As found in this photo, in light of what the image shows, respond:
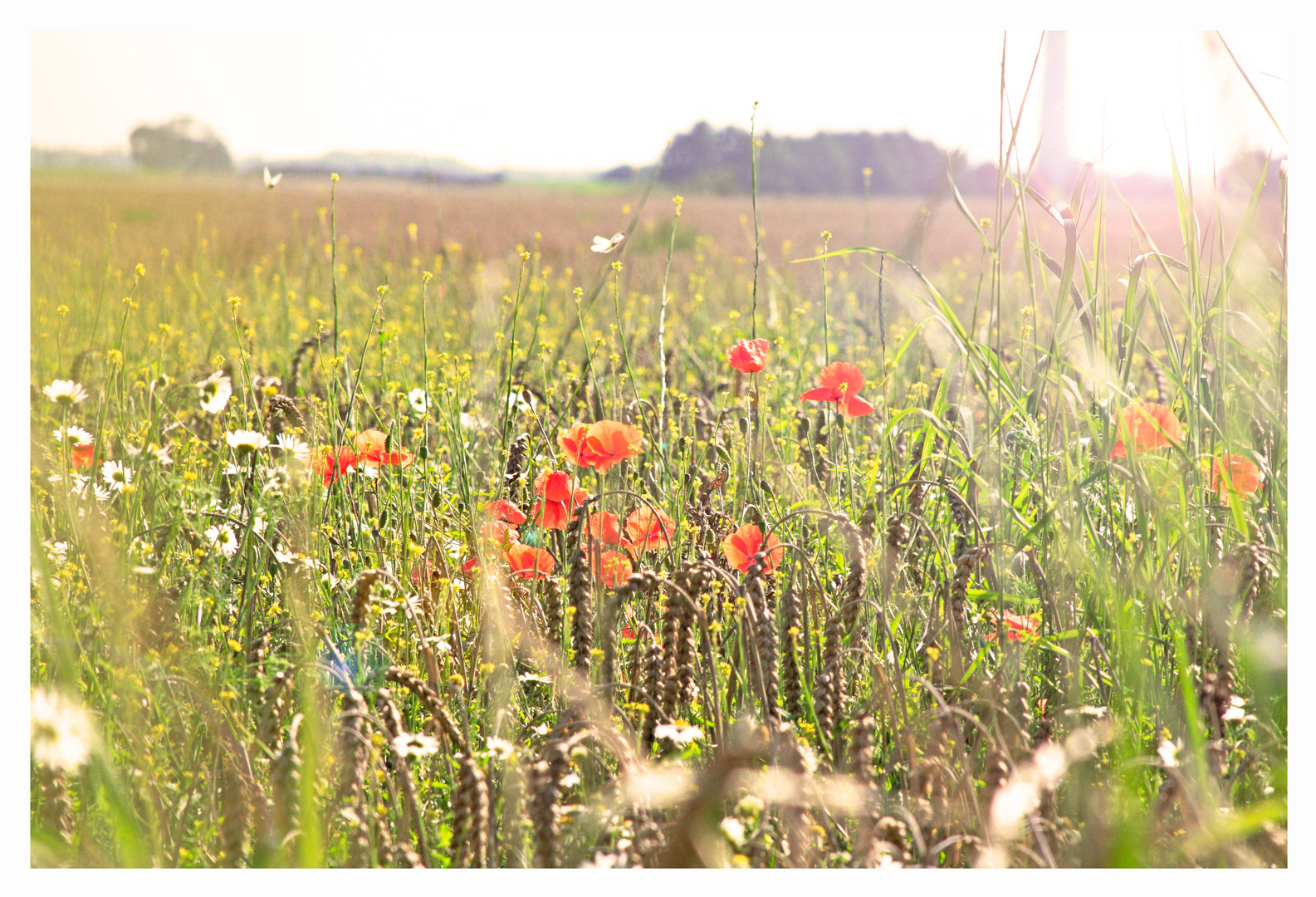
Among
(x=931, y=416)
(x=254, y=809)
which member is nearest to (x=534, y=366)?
(x=931, y=416)

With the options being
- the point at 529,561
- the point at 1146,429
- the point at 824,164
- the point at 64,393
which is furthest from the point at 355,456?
the point at 824,164

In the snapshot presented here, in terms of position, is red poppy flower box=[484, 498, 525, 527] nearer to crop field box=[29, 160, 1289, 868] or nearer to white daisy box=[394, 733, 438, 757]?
crop field box=[29, 160, 1289, 868]

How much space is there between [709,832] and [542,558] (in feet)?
1.93

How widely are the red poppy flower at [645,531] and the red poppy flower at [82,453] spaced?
105 cm

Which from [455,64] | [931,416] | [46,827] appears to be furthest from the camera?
[455,64]

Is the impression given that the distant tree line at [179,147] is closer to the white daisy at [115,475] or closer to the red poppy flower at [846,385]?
the white daisy at [115,475]

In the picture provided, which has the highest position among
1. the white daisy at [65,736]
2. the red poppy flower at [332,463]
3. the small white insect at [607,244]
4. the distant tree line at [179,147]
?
the distant tree line at [179,147]

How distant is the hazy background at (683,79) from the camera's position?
1539mm

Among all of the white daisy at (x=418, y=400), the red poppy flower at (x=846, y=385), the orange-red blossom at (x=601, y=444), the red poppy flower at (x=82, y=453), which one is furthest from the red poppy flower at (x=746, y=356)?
the red poppy flower at (x=82, y=453)

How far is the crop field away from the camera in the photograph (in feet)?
3.58

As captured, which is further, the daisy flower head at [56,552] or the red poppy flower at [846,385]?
the red poppy flower at [846,385]

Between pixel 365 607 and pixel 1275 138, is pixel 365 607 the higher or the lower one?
the lower one

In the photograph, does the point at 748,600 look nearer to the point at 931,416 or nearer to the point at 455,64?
the point at 931,416
